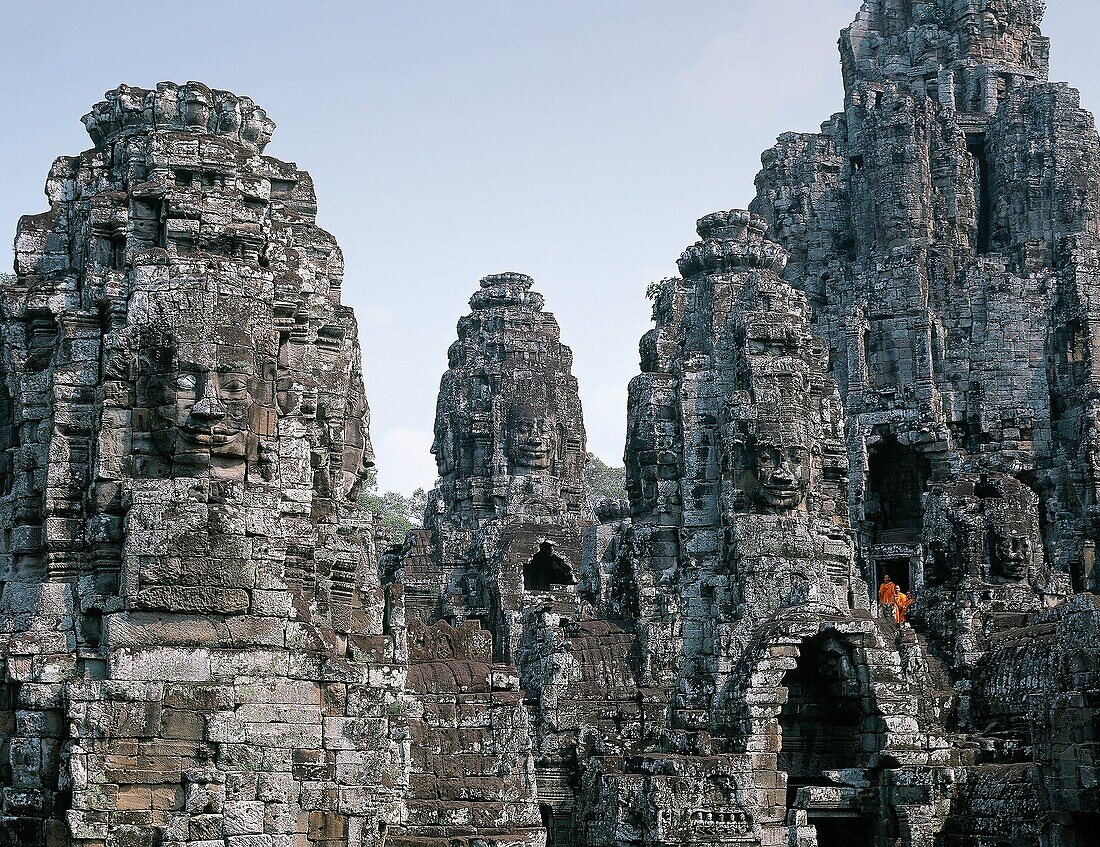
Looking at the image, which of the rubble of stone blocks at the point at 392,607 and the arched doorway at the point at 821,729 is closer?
the rubble of stone blocks at the point at 392,607

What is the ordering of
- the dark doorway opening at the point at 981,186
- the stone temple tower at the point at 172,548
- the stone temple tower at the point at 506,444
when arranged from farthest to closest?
the dark doorway opening at the point at 981,186 → the stone temple tower at the point at 506,444 → the stone temple tower at the point at 172,548

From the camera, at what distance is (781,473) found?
2520cm

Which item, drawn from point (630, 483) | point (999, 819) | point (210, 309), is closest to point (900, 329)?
point (630, 483)

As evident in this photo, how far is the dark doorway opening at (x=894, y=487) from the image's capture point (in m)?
44.1

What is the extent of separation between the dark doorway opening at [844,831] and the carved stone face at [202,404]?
9687 mm

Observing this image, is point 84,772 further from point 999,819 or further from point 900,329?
point 900,329

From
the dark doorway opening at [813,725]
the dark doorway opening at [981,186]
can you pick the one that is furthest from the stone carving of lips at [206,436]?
the dark doorway opening at [981,186]

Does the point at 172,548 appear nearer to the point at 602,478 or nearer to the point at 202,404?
the point at 202,404

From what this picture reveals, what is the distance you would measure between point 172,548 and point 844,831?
34.9 ft

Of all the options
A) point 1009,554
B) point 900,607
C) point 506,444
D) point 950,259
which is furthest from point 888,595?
point 950,259

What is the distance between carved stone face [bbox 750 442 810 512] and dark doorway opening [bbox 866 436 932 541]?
19123mm

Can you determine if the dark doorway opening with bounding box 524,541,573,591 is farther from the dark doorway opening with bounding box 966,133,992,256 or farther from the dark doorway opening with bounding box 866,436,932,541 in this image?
the dark doorway opening with bounding box 966,133,992,256

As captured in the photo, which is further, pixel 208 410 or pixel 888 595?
pixel 888 595

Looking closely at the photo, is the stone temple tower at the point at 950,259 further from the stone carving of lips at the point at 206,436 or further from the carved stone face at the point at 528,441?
the stone carving of lips at the point at 206,436
